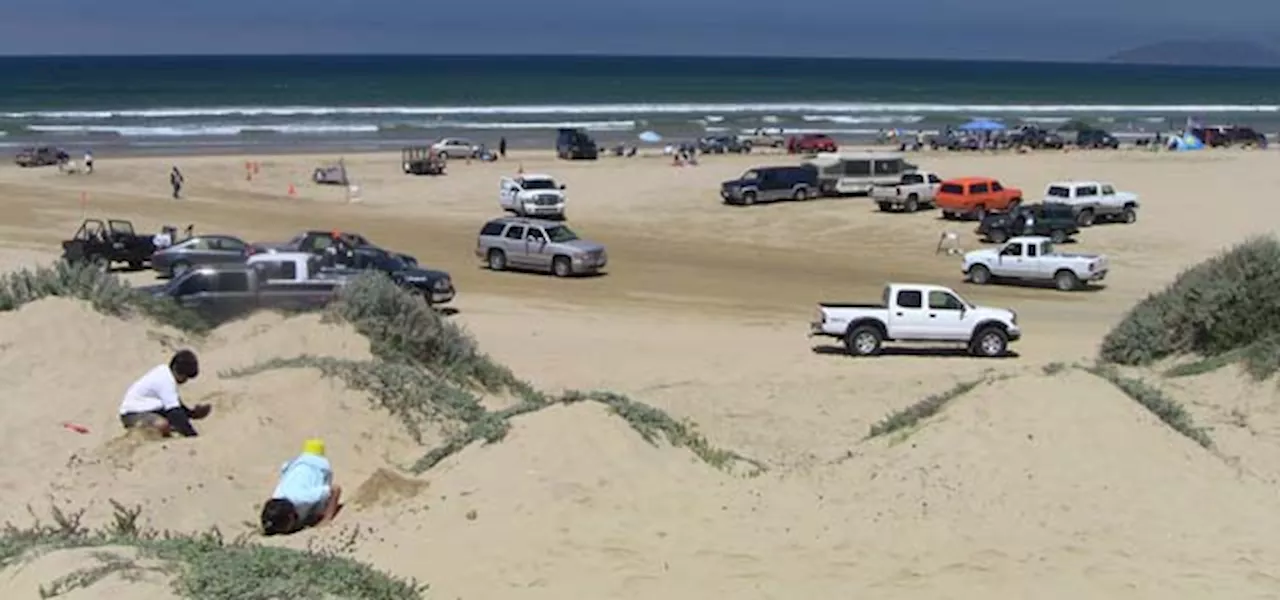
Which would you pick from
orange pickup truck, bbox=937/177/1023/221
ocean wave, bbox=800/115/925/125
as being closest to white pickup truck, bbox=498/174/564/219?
orange pickup truck, bbox=937/177/1023/221

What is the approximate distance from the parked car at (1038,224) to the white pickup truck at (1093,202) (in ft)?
8.49

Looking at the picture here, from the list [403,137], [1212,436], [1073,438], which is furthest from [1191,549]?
[403,137]

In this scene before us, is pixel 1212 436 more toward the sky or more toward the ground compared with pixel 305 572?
more toward the ground

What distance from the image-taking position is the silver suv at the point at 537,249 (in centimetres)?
3647

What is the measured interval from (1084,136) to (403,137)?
4013 cm

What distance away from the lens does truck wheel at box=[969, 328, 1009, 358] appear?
25.9m

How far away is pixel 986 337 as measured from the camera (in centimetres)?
2595

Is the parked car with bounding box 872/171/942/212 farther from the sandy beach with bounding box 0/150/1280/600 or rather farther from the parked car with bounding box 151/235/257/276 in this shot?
the parked car with bounding box 151/235/257/276

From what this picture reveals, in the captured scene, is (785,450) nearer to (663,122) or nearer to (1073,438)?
(1073,438)

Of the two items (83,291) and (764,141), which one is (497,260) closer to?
(83,291)

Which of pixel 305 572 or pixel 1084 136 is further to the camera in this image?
pixel 1084 136

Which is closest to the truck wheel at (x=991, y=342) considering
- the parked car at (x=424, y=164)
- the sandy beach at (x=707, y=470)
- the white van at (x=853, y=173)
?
the sandy beach at (x=707, y=470)

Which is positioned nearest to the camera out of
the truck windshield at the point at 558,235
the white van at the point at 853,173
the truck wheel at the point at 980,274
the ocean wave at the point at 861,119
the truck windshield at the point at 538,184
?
the truck wheel at the point at 980,274

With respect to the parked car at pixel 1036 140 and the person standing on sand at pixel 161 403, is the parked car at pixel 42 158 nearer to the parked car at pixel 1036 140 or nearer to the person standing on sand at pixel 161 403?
the parked car at pixel 1036 140
